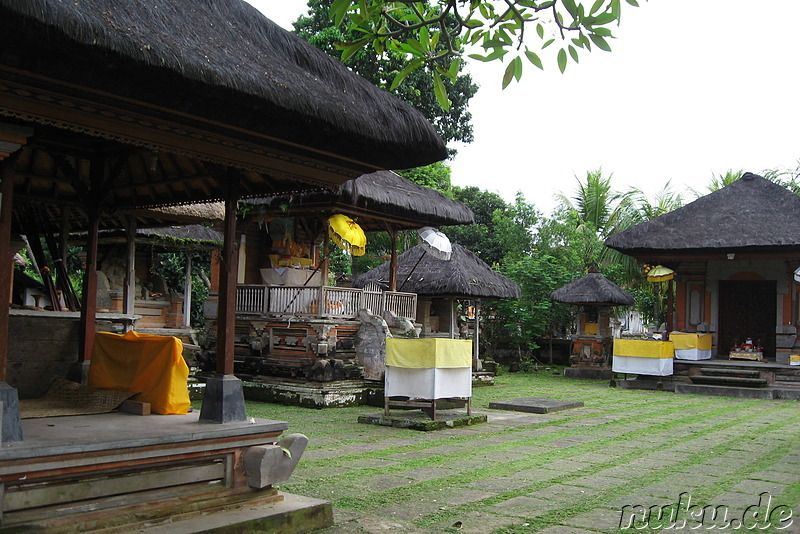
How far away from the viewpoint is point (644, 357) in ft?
58.1

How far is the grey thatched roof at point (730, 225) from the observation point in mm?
17672

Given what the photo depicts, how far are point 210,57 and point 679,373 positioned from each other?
16.2m

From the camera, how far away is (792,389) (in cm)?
1620

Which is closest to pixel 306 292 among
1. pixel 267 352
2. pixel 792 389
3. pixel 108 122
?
pixel 267 352

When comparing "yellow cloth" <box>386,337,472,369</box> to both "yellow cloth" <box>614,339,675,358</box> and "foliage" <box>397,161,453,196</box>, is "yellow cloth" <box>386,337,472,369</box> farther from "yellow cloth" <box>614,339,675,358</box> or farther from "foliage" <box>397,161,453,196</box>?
"foliage" <box>397,161,453,196</box>

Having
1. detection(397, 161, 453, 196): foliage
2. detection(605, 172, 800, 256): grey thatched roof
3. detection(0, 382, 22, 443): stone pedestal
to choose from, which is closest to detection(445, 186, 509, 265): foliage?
detection(397, 161, 453, 196): foliage

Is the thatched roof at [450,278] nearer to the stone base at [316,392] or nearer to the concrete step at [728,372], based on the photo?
the stone base at [316,392]

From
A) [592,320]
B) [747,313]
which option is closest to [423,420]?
[592,320]

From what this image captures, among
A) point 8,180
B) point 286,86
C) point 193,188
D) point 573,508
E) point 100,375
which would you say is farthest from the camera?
point 193,188

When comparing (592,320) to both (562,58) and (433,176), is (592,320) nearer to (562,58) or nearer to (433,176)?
(433,176)

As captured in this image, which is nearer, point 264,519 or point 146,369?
point 264,519

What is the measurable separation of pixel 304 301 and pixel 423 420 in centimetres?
490

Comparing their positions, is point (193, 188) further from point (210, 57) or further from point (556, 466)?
point (556, 466)

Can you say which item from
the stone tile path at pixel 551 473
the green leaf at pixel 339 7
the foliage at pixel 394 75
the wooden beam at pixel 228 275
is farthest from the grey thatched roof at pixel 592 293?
the green leaf at pixel 339 7
